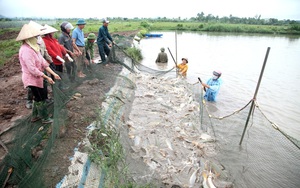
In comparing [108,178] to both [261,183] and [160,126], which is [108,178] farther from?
[261,183]

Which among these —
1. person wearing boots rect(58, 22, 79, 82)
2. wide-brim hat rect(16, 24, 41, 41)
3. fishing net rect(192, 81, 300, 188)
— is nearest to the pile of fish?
fishing net rect(192, 81, 300, 188)

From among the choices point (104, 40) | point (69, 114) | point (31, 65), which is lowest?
point (69, 114)

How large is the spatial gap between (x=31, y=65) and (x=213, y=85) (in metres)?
5.40

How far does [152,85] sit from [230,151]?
13.7 feet

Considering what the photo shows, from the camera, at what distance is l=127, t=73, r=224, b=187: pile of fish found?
11.6ft

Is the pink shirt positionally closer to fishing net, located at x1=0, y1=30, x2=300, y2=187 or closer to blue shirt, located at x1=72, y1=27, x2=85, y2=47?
fishing net, located at x1=0, y1=30, x2=300, y2=187

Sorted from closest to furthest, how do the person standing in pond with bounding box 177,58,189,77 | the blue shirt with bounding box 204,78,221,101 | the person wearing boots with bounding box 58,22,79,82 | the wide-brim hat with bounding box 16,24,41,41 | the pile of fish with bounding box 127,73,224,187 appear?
the wide-brim hat with bounding box 16,24,41,41, the pile of fish with bounding box 127,73,224,187, the person wearing boots with bounding box 58,22,79,82, the blue shirt with bounding box 204,78,221,101, the person standing in pond with bounding box 177,58,189,77

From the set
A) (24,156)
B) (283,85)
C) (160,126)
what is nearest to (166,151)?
(160,126)

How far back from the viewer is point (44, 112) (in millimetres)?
3658

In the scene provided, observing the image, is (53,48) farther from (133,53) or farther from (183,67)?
(133,53)

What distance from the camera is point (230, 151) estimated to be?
173 inches

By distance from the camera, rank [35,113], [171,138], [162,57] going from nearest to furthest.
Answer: [35,113]
[171,138]
[162,57]

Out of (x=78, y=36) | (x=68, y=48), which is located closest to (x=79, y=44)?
(x=78, y=36)

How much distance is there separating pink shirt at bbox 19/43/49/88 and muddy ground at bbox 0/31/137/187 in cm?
95
